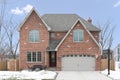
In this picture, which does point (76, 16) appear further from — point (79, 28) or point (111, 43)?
point (111, 43)

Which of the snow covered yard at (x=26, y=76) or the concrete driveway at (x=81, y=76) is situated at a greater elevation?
the snow covered yard at (x=26, y=76)

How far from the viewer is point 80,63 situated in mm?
51062

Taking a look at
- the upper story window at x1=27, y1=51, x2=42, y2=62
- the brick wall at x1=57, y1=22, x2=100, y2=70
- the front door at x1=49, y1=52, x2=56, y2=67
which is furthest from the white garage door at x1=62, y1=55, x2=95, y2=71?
the upper story window at x1=27, y1=51, x2=42, y2=62

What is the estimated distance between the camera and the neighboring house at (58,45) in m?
50.9

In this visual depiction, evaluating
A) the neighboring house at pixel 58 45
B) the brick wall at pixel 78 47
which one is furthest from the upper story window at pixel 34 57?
the brick wall at pixel 78 47

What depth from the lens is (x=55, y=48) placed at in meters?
51.2

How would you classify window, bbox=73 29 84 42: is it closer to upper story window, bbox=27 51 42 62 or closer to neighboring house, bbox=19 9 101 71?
neighboring house, bbox=19 9 101 71

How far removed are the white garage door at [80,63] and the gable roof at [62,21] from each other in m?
4.38

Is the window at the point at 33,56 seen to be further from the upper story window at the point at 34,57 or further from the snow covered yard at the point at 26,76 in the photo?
the snow covered yard at the point at 26,76

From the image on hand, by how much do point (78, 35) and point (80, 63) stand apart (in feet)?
13.1

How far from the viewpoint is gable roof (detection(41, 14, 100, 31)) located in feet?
174

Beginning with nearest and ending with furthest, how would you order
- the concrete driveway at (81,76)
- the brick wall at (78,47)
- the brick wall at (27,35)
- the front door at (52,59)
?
the concrete driveway at (81,76) < the brick wall at (78,47) < the brick wall at (27,35) < the front door at (52,59)

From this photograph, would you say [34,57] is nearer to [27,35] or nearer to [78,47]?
[27,35]

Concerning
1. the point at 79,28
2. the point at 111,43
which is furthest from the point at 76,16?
the point at 111,43
